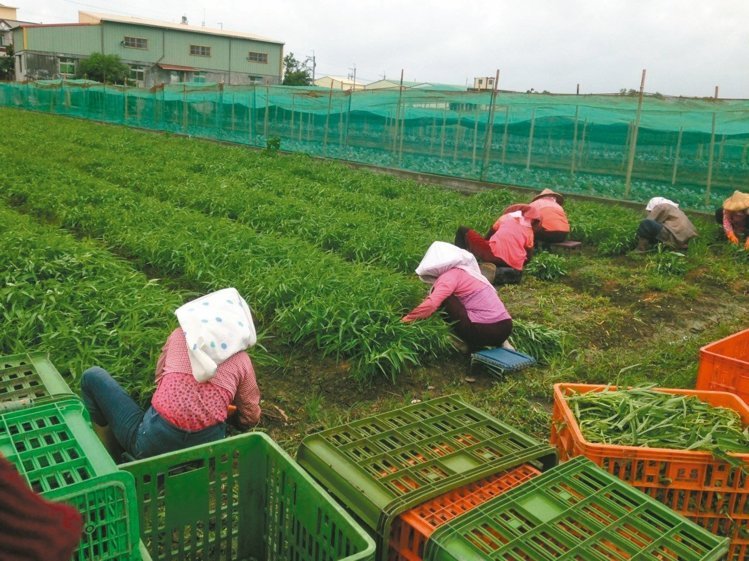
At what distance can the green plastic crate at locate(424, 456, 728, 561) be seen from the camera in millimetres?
1827

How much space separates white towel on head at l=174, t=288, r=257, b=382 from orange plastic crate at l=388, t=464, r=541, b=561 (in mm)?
1180

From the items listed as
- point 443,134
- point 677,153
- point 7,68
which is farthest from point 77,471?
point 7,68

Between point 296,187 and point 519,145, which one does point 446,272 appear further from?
point 519,145

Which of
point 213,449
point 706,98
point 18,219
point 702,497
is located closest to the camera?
point 213,449

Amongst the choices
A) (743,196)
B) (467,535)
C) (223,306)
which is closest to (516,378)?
(223,306)

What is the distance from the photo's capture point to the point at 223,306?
2.91 metres

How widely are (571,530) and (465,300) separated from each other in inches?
127

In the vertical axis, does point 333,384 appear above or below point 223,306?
below

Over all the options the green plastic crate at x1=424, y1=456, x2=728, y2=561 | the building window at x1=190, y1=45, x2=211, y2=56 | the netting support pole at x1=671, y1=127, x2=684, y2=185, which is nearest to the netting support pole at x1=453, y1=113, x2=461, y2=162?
the netting support pole at x1=671, y1=127, x2=684, y2=185

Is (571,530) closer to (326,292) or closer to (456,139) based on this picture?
(326,292)

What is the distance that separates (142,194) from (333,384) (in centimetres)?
715

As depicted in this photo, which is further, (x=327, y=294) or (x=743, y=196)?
(x=743, y=196)

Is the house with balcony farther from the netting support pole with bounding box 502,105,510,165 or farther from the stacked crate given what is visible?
the stacked crate

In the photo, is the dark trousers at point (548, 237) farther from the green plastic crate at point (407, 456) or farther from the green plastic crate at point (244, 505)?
the green plastic crate at point (244, 505)
